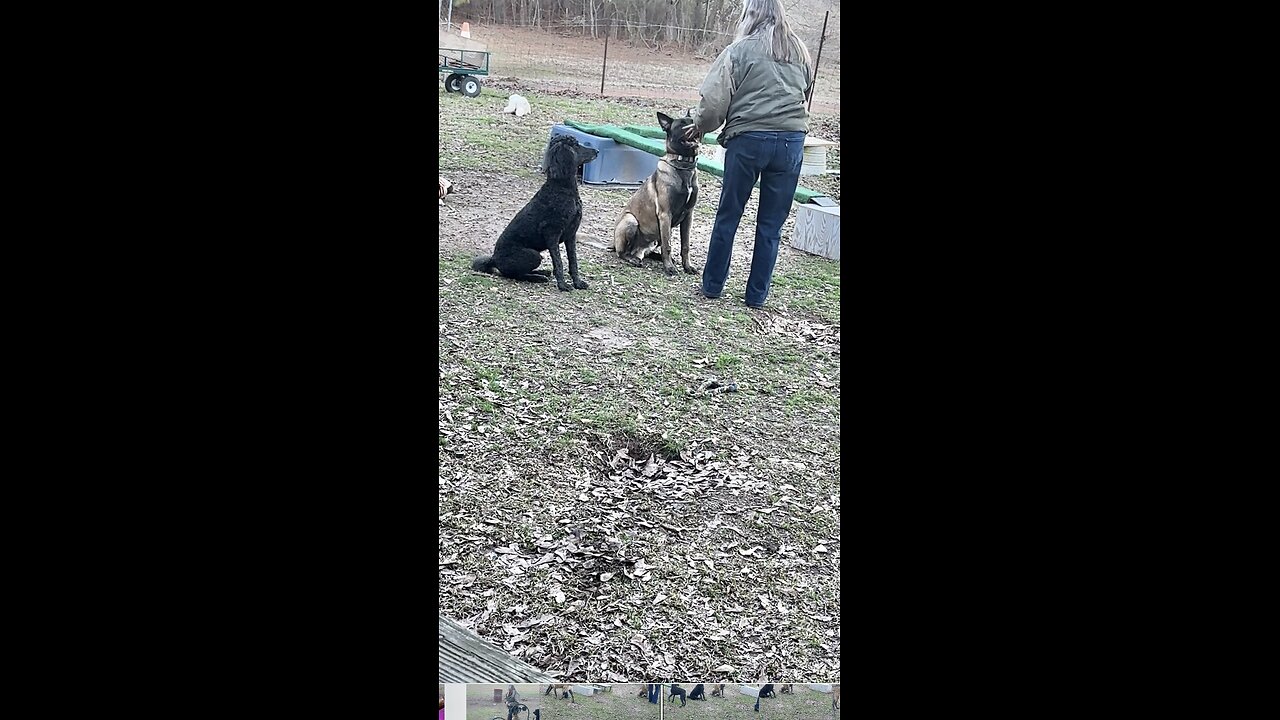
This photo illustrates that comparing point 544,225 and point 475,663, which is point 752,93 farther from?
point 475,663

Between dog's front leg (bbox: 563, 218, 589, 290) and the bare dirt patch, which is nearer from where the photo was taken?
the bare dirt patch

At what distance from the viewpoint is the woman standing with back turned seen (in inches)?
112

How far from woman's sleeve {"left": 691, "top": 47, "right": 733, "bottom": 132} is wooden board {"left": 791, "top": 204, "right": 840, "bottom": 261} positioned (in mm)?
421

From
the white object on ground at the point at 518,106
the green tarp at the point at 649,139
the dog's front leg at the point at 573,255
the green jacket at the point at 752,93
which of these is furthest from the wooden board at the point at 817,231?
the white object on ground at the point at 518,106

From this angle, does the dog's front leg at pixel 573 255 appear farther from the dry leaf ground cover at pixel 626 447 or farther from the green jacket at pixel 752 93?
the green jacket at pixel 752 93

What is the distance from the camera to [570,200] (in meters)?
3.21

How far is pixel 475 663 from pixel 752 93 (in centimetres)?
186

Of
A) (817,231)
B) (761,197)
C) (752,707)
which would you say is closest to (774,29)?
(761,197)

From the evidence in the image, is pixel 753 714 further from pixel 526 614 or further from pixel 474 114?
pixel 474 114

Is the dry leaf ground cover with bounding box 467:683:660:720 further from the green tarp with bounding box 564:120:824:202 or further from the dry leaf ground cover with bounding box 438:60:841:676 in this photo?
the green tarp with bounding box 564:120:824:202

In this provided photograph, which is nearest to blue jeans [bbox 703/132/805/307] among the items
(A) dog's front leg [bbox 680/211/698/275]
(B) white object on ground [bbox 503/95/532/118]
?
(A) dog's front leg [bbox 680/211/698/275]

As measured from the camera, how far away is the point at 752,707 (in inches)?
94.1

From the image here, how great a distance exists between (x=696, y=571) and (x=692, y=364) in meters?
0.69
